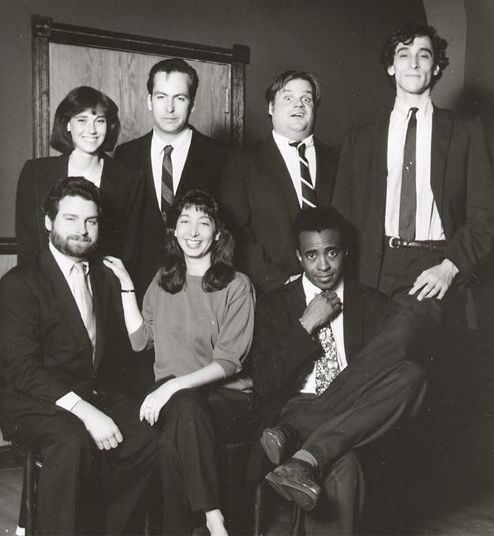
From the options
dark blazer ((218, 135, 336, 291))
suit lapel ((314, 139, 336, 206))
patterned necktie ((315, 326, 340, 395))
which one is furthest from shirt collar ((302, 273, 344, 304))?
suit lapel ((314, 139, 336, 206))

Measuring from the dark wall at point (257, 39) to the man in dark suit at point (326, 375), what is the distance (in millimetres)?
1717

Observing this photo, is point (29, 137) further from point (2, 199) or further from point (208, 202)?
point (208, 202)

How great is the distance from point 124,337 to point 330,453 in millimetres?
963

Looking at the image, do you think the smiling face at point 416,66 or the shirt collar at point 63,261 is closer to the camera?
the shirt collar at point 63,261

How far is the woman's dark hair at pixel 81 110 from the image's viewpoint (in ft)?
10.6

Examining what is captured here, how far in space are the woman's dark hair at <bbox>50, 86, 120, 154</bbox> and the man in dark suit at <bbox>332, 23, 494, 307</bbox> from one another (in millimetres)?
1002

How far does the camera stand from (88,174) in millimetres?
3285

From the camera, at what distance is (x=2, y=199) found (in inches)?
156

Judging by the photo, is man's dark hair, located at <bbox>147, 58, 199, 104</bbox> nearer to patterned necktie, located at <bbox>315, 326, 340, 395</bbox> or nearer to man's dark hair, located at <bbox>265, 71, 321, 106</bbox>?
man's dark hair, located at <bbox>265, 71, 321, 106</bbox>

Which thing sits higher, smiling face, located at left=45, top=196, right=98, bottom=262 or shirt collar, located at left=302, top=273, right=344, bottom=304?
smiling face, located at left=45, top=196, right=98, bottom=262

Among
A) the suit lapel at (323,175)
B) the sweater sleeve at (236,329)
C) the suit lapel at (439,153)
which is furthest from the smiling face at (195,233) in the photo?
the suit lapel at (439,153)

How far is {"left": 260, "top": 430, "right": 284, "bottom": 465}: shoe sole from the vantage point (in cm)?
264

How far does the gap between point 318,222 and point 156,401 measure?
0.90 meters

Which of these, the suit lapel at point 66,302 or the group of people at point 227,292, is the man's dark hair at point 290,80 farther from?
the suit lapel at point 66,302
